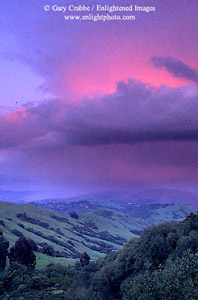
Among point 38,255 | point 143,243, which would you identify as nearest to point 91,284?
point 143,243

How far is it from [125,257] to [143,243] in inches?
240

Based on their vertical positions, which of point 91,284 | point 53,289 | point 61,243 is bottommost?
point 61,243

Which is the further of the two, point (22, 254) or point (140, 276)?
point (22, 254)

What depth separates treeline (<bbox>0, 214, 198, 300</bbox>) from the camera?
124 ft

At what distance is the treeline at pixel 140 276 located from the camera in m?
37.7

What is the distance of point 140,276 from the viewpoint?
45.2 meters

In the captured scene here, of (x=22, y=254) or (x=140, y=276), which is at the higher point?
(x=140, y=276)

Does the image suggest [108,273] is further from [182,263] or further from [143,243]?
[182,263]

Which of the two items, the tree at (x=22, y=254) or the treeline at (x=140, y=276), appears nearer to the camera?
the treeline at (x=140, y=276)

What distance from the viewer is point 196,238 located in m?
55.1

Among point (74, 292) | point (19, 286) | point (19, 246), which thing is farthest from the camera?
point (19, 246)

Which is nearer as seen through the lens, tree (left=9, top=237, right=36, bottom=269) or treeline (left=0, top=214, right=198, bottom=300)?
treeline (left=0, top=214, right=198, bottom=300)

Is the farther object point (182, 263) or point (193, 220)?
point (193, 220)

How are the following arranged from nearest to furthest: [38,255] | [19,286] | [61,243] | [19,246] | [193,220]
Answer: [193,220] → [19,286] → [19,246] → [38,255] → [61,243]
